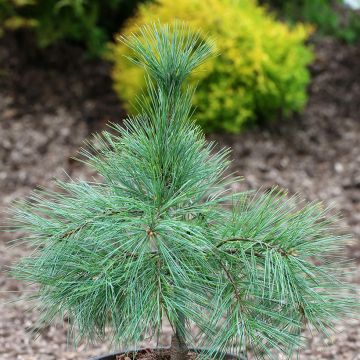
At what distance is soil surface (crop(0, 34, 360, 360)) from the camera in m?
5.74

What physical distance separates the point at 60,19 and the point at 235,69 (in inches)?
77.2

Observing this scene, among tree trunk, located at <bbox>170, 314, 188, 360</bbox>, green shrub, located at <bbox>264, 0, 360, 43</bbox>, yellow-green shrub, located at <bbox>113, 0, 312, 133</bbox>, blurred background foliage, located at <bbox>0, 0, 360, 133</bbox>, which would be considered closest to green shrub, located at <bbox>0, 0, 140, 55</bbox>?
blurred background foliage, located at <bbox>0, 0, 360, 133</bbox>

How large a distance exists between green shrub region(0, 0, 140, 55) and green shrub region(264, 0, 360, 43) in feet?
6.31

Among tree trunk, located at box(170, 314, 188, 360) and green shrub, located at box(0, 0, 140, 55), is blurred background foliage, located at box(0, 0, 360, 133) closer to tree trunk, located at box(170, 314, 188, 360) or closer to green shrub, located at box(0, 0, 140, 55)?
green shrub, located at box(0, 0, 140, 55)

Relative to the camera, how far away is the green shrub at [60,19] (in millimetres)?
6863

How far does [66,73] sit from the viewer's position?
278 inches

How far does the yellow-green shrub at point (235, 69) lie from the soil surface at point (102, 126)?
258 mm

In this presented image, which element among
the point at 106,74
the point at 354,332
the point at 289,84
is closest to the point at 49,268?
the point at 354,332

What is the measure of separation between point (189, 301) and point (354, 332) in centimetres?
203

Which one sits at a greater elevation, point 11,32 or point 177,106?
point 11,32

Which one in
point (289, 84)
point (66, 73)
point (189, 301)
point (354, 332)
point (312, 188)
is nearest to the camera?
point (189, 301)

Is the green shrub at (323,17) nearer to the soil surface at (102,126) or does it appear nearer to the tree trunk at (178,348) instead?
the soil surface at (102,126)

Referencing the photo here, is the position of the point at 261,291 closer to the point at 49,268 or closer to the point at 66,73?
the point at 49,268

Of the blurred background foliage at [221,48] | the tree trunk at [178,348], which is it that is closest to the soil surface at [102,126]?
the blurred background foliage at [221,48]
